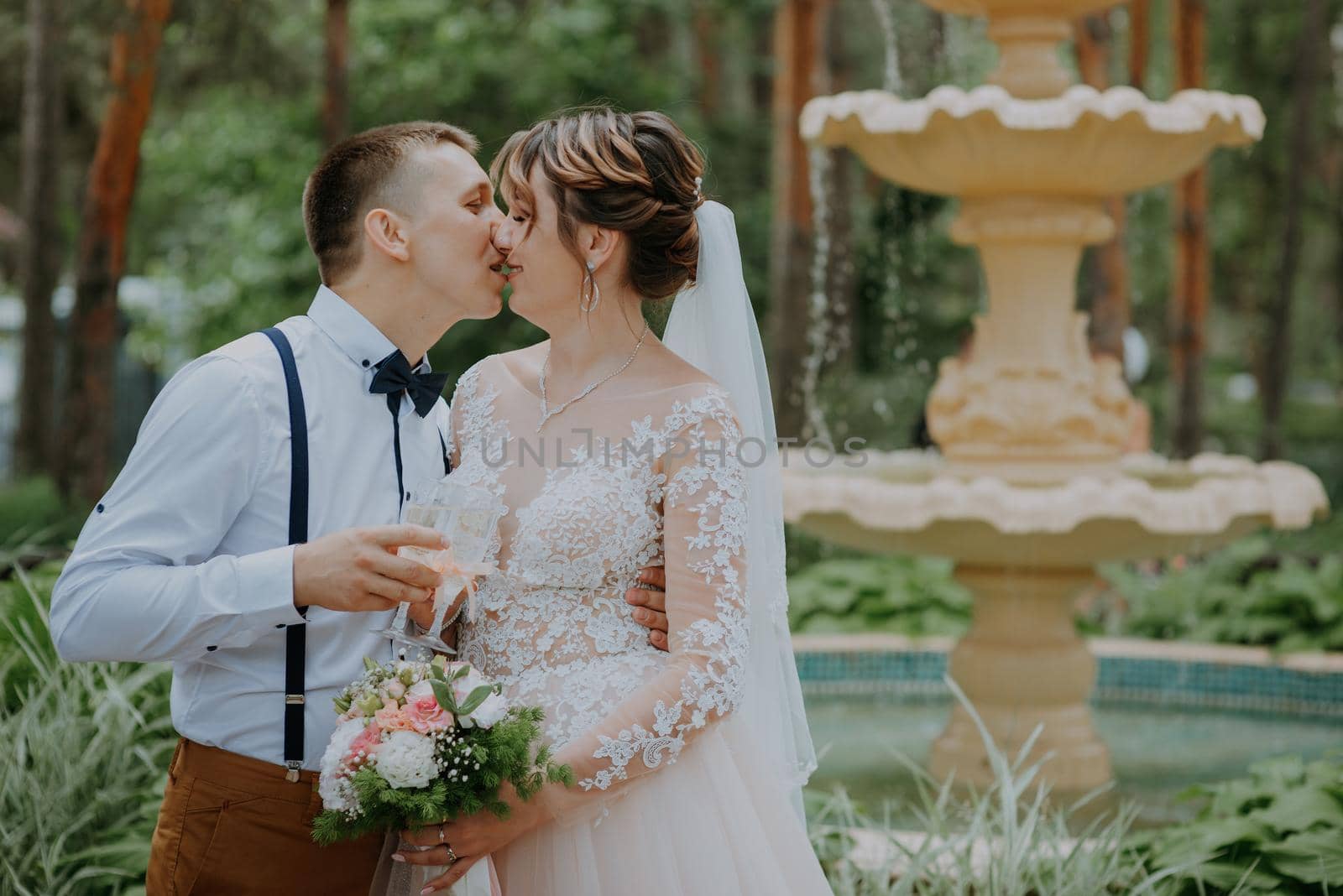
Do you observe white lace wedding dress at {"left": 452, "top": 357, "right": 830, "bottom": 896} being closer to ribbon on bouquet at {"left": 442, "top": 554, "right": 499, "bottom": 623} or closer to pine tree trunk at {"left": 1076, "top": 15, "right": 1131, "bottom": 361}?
ribbon on bouquet at {"left": 442, "top": 554, "right": 499, "bottom": 623}

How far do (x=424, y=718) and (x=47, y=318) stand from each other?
10098 mm

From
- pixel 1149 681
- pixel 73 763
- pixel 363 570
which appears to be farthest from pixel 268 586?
pixel 1149 681

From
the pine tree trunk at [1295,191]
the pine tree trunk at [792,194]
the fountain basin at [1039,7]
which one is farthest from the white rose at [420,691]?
the pine tree trunk at [1295,191]

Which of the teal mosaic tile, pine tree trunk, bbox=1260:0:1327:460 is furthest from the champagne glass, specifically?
pine tree trunk, bbox=1260:0:1327:460

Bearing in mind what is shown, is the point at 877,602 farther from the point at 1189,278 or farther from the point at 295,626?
the point at 1189,278

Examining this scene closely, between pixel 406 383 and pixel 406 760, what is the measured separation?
3.00 ft

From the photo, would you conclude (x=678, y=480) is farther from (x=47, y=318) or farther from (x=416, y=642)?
(x=47, y=318)

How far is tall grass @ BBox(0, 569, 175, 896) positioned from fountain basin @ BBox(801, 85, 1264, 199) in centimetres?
354

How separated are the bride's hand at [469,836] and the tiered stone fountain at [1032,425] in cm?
322

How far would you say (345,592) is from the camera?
2525mm

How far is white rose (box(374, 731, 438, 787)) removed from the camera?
233 centimetres

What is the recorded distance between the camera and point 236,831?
2.69 m

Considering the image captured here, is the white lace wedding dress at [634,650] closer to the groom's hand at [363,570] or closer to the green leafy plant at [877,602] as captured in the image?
the groom's hand at [363,570]

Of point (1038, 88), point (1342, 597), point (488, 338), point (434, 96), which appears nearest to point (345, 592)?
point (1038, 88)
